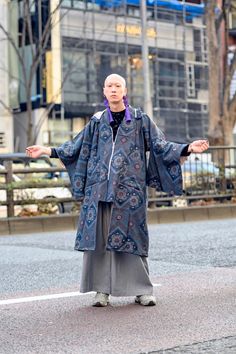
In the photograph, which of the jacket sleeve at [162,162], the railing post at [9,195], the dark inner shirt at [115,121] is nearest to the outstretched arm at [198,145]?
the jacket sleeve at [162,162]

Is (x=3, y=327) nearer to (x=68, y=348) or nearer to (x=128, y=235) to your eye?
(x=68, y=348)

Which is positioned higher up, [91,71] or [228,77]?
[91,71]

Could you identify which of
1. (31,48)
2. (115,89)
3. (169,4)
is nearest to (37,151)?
(115,89)

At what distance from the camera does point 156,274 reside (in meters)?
7.79

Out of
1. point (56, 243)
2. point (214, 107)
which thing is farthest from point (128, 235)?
point (214, 107)

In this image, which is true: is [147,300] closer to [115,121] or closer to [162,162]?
[162,162]

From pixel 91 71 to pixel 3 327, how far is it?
36545mm

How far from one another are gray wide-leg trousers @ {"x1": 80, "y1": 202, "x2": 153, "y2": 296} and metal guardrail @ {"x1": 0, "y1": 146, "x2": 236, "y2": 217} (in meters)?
9.03

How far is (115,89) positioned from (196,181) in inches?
439

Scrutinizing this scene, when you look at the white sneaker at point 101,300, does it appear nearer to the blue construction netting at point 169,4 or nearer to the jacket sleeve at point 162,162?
the jacket sleeve at point 162,162

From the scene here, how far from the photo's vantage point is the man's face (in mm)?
6016

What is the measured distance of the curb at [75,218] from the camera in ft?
47.4

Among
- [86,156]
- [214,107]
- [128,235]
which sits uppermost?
[214,107]

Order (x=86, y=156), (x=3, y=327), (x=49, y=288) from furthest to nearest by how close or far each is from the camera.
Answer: (x=49, y=288) → (x=86, y=156) → (x=3, y=327)
